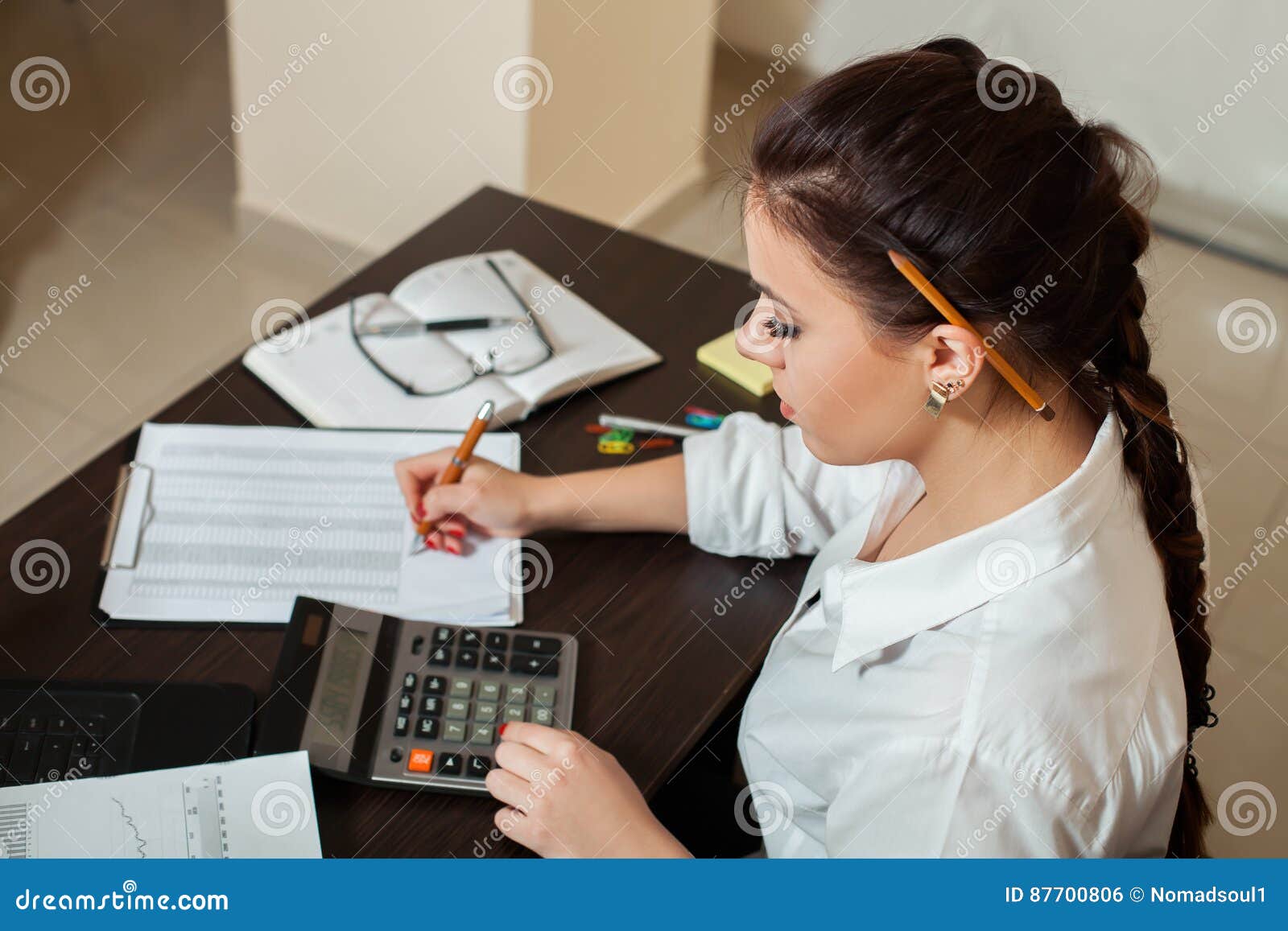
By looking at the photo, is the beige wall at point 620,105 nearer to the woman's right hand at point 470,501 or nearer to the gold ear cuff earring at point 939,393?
the woman's right hand at point 470,501

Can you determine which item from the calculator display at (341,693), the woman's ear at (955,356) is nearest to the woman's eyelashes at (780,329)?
the woman's ear at (955,356)

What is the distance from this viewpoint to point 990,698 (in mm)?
870

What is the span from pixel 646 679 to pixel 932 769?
31 centimetres

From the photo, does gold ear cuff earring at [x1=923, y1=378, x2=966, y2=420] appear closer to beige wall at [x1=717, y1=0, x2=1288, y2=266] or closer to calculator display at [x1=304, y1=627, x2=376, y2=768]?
calculator display at [x1=304, y1=627, x2=376, y2=768]

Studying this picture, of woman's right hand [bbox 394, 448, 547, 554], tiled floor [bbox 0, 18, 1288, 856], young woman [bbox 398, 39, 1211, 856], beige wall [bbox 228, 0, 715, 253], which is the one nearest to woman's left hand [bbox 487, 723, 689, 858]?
young woman [bbox 398, 39, 1211, 856]

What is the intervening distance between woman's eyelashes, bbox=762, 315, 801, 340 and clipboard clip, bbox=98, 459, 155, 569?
0.66 metres

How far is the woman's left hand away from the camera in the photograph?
94 cm

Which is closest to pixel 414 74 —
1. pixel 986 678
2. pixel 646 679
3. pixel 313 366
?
pixel 313 366

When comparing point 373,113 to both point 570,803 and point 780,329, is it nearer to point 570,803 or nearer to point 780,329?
point 780,329

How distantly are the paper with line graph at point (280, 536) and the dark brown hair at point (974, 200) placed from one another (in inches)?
19.1

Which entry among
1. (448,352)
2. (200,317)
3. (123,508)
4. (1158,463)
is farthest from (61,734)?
A: (200,317)

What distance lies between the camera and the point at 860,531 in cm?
117

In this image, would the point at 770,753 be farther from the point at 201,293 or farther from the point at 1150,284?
the point at 201,293

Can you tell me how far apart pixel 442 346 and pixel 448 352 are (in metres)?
0.02
